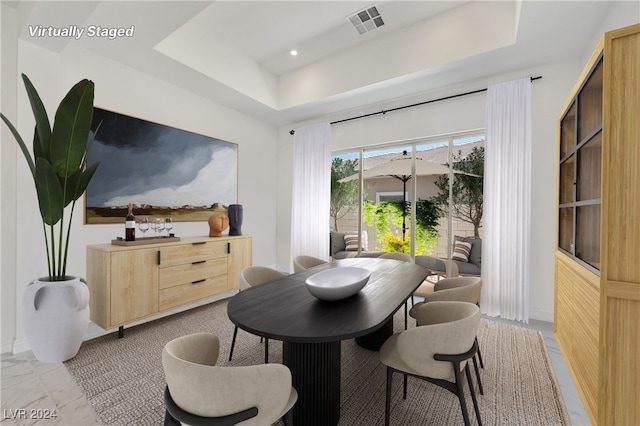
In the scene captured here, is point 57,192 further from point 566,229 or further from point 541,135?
point 541,135

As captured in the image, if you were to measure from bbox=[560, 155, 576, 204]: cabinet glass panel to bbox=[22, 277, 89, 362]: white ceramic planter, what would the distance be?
417 centimetres

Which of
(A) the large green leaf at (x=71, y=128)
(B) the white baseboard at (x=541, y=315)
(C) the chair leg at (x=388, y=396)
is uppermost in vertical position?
(A) the large green leaf at (x=71, y=128)

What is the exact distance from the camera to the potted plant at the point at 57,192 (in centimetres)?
213

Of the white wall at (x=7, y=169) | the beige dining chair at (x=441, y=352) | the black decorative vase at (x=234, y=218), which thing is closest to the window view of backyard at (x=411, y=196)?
the black decorative vase at (x=234, y=218)

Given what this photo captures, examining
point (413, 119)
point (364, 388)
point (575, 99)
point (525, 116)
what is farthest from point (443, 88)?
point (364, 388)

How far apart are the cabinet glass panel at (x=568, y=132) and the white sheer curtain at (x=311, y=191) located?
3099 mm

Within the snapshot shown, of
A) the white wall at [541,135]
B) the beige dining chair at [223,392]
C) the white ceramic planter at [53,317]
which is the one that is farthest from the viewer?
the white wall at [541,135]

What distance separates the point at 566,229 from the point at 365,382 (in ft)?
7.29

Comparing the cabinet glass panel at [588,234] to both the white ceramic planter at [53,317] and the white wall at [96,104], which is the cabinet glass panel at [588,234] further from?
the white wall at [96,104]

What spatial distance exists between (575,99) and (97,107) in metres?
4.51

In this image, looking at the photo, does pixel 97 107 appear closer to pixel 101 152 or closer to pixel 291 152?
pixel 101 152

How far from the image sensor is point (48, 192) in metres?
2.15

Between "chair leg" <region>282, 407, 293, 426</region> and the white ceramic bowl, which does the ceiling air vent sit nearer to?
the white ceramic bowl

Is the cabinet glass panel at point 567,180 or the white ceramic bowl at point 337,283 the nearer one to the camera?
the white ceramic bowl at point 337,283
